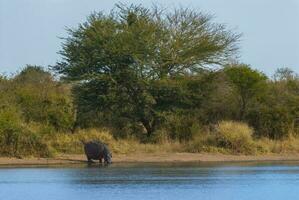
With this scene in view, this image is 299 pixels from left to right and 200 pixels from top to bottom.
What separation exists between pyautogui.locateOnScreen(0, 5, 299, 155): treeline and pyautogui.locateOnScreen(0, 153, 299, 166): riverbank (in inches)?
121

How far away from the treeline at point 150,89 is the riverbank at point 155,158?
10.1 feet

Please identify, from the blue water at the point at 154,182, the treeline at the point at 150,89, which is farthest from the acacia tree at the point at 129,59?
the blue water at the point at 154,182

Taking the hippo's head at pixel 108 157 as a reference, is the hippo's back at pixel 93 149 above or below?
above

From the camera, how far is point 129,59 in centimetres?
4453

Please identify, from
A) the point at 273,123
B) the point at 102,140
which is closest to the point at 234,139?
the point at 273,123

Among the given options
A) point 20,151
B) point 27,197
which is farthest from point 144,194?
point 20,151

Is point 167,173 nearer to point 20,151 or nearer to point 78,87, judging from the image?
point 20,151

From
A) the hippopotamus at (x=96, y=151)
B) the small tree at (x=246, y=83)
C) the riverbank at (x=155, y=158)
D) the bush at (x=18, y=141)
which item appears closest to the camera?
the hippopotamus at (x=96, y=151)

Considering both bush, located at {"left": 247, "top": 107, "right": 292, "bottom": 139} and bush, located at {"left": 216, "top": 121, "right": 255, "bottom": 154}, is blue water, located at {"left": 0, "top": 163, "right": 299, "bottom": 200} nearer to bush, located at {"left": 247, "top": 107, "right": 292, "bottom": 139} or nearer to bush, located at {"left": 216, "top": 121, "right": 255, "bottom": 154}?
bush, located at {"left": 216, "top": 121, "right": 255, "bottom": 154}

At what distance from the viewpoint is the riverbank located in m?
37.3

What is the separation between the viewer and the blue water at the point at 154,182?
78.4ft

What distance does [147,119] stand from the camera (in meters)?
45.3

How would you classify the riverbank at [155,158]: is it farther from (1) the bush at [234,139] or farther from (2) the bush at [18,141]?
A: (1) the bush at [234,139]

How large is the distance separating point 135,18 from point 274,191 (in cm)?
2328
